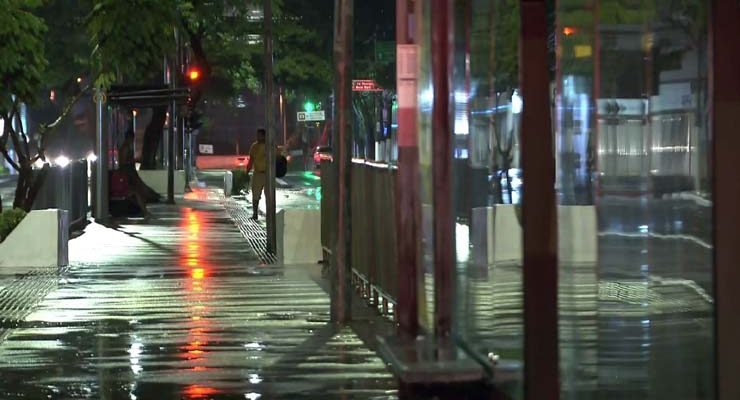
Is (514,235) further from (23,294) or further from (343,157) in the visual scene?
(23,294)

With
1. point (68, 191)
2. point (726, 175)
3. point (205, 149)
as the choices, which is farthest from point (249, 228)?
point (205, 149)

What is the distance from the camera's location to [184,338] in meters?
10.0

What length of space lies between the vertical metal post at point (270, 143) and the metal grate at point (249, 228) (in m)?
0.30

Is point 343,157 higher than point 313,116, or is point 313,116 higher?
point 313,116

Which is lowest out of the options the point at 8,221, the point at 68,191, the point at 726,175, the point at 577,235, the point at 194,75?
the point at 8,221

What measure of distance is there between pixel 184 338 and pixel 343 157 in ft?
7.27

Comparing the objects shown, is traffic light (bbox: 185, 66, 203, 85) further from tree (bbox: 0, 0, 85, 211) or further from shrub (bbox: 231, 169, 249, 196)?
tree (bbox: 0, 0, 85, 211)

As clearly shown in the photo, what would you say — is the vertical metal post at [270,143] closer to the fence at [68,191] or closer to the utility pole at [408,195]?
the fence at [68,191]

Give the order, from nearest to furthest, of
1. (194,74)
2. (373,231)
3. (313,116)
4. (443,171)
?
1. (443,171)
2. (373,231)
3. (194,74)
4. (313,116)

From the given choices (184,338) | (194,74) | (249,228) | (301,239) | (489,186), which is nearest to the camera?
(489,186)

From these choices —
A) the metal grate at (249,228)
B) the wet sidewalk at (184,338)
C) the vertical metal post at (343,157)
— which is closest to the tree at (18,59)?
the wet sidewalk at (184,338)

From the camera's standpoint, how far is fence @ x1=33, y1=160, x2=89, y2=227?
19.5m

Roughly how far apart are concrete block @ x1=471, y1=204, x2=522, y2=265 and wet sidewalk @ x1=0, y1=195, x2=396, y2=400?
114 cm

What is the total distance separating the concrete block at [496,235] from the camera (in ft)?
24.5
